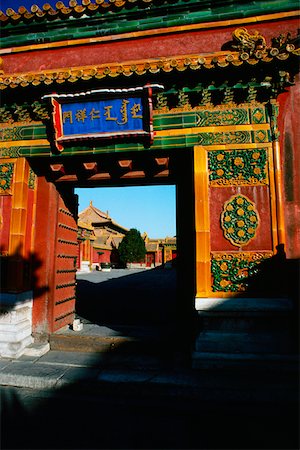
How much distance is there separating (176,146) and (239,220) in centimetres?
151

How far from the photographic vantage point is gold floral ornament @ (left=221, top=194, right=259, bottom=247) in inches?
161

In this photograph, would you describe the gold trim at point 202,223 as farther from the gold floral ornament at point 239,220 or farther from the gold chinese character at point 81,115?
the gold chinese character at point 81,115

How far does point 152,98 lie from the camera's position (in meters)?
4.32

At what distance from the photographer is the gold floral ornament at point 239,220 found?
4090mm

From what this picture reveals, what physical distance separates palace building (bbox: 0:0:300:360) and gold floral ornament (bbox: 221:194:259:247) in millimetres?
15

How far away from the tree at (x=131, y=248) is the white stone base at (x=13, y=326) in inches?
1366

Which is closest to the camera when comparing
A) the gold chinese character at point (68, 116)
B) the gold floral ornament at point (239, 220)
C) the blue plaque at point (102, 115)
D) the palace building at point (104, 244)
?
the gold floral ornament at point (239, 220)

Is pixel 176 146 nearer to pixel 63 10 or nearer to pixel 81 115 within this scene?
pixel 81 115

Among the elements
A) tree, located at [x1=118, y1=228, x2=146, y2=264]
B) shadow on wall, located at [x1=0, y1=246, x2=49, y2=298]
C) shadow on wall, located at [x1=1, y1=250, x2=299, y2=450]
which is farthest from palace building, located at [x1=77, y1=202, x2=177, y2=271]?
shadow on wall, located at [x1=1, y1=250, x2=299, y2=450]

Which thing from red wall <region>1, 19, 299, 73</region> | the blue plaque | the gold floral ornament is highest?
red wall <region>1, 19, 299, 73</region>

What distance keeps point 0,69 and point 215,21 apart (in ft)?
14.6

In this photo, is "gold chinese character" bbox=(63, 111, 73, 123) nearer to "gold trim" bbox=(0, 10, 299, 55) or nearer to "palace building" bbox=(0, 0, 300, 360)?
"palace building" bbox=(0, 0, 300, 360)

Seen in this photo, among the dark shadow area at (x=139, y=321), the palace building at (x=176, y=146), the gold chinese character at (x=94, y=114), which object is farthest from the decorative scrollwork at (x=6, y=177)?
the dark shadow area at (x=139, y=321)

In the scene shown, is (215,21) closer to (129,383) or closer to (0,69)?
(0,69)
